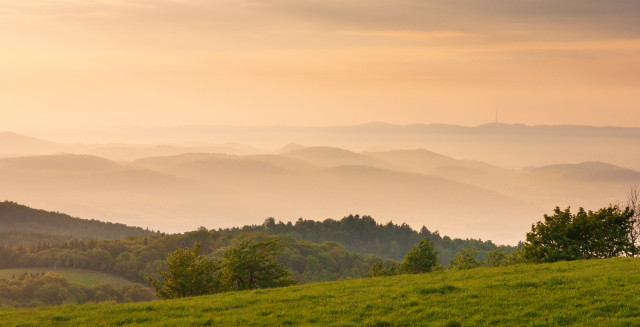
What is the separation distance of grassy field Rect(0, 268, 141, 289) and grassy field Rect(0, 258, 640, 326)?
463 feet

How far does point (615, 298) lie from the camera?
2027cm

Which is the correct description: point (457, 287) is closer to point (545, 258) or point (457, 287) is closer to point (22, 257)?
point (545, 258)

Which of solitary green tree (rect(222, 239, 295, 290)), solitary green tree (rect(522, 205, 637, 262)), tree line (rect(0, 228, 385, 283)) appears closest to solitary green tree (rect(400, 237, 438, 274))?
solitary green tree (rect(522, 205, 637, 262))

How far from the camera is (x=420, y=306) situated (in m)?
21.7

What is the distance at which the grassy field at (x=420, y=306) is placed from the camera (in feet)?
64.0

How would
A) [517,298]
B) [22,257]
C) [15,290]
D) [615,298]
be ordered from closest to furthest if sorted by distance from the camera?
1. [615,298]
2. [517,298]
3. [15,290]
4. [22,257]

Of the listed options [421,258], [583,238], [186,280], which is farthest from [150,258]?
[583,238]

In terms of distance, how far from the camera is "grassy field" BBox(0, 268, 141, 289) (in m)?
164

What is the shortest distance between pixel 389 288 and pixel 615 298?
32.6ft

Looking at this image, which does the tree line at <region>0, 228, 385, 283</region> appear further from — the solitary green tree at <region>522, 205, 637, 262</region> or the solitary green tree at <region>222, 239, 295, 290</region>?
the solitary green tree at <region>522, 205, 637, 262</region>

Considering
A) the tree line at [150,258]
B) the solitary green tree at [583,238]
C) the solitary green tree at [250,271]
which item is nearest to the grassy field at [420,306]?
the solitary green tree at [583,238]

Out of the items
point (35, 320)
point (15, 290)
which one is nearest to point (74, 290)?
point (15, 290)

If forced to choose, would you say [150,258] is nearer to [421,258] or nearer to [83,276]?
[83,276]

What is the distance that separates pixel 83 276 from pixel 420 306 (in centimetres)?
17467
